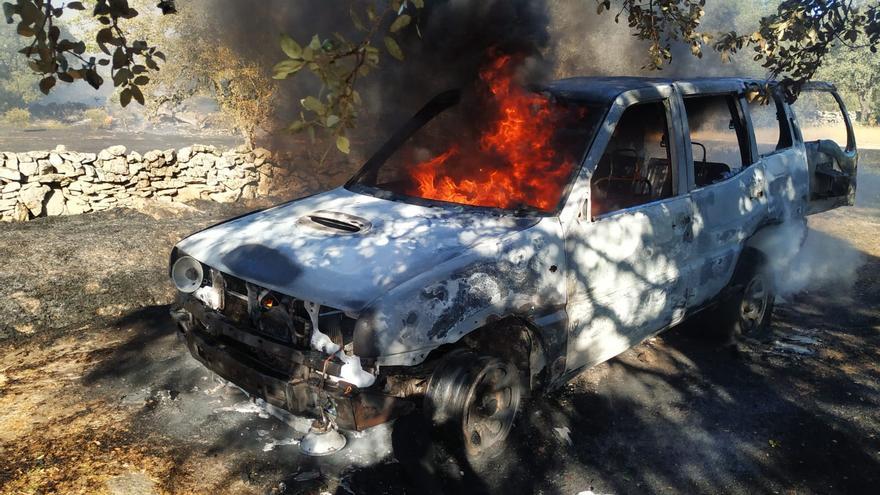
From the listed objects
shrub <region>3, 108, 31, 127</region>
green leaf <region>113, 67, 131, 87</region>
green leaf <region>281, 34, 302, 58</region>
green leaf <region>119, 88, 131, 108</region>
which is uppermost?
green leaf <region>281, 34, 302, 58</region>

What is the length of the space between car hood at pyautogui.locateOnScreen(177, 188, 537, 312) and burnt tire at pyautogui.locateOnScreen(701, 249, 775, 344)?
8.01ft

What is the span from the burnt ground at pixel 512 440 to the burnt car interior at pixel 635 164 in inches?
54.7

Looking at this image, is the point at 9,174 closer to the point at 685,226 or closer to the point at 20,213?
the point at 20,213

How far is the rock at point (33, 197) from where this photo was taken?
28.9 feet

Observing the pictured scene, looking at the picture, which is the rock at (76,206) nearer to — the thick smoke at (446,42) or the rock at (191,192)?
the rock at (191,192)

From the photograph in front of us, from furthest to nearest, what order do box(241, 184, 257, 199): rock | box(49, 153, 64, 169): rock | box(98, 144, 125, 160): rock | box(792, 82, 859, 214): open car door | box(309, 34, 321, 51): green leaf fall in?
1. box(241, 184, 257, 199): rock
2. box(98, 144, 125, 160): rock
3. box(49, 153, 64, 169): rock
4. box(792, 82, 859, 214): open car door
5. box(309, 34, 321, 51): green leaf

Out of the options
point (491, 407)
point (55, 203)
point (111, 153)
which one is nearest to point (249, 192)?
point (111, 153)

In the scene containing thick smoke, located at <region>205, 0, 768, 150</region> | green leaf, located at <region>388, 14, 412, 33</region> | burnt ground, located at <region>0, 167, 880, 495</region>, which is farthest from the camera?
thick smoke, located at <region>205, 0, 768, 150</region>

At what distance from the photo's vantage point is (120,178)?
31.7ft

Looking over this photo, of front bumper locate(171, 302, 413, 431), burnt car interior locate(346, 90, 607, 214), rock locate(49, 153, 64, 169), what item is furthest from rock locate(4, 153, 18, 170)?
front bumper locate(171, 302, 413, 431)

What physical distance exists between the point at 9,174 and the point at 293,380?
789cm

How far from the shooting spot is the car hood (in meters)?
2.99

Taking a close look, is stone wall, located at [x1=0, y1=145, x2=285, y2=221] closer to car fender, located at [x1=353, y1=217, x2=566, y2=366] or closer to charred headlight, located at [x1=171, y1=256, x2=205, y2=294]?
charred headlight, located at [x1=171, y1=256, x2=205, y2=294]

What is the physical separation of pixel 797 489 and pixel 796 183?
9.69ft
